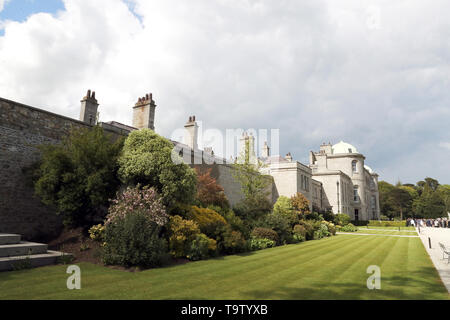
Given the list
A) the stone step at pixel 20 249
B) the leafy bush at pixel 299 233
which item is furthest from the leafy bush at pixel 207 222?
the leafy bush at pixel 299 233

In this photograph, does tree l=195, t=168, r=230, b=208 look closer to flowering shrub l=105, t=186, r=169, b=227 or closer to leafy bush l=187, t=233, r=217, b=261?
leafy bush l=187, t=233, r=217, b=261

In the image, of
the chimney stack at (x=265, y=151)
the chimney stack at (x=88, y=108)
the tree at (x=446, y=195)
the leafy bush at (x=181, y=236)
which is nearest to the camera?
the leafy bush at (x=181, y=236)

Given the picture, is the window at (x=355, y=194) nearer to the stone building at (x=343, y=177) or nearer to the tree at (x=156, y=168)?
the stone building at (x=343, y=177)

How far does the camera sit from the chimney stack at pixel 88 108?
64.4 feet

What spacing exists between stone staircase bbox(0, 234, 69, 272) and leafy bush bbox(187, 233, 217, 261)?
433cm

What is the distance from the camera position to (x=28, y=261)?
26.7 ft

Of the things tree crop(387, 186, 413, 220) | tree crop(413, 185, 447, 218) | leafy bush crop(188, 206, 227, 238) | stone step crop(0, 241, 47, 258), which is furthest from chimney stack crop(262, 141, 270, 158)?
tree crop(413, 185, 447, 218)

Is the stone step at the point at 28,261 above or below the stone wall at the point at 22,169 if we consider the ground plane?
below

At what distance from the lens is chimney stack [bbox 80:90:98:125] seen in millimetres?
19641

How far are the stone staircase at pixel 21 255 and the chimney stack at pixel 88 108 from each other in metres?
11.9

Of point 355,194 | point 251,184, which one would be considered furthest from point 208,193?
point 355,194
